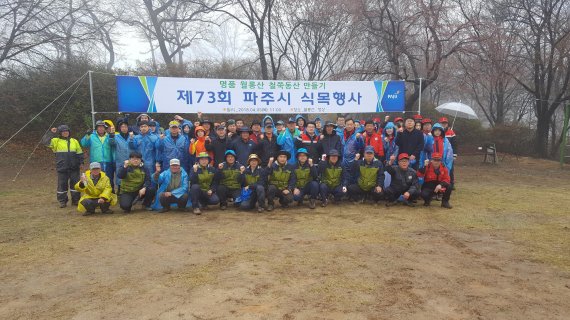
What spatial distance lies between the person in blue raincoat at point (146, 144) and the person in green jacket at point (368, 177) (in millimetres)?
3820

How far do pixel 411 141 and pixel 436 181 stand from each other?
91 cm

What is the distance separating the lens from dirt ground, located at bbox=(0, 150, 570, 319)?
308cm

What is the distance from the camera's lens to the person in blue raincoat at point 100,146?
6.98 meters

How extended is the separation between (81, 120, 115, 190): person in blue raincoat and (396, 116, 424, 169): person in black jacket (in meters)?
5.67

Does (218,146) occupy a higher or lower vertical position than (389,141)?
lower

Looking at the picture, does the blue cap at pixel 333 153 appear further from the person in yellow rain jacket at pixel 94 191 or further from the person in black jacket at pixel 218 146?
the person in yellow rain jacket at pixel 94 191

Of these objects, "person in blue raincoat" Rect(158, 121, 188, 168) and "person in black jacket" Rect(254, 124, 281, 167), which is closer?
"person in blue raincoat" Rect(158, 121, 188, 168)

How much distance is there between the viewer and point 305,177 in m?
6.86

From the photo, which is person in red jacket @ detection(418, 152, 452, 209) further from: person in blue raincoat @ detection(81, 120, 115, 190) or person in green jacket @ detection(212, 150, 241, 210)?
person in blue raincoat @ detection(81, 120, 115, 190)

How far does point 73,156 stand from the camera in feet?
22.8

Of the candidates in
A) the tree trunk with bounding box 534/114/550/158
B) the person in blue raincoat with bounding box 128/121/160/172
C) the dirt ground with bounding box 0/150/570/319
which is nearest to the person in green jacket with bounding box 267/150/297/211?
the dirt ground with bounding box 0/150/570/319

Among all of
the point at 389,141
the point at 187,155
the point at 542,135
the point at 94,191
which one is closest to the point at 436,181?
the point at 389,141

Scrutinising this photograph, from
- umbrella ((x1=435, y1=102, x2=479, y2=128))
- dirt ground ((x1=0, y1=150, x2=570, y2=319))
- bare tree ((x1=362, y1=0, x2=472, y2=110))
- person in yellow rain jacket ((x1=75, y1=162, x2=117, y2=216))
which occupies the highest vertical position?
bare tree ((x1=362, y1=0, x2=472, y2=110))

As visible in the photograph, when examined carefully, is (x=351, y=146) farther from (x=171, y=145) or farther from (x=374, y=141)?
(x=171, y=145)
